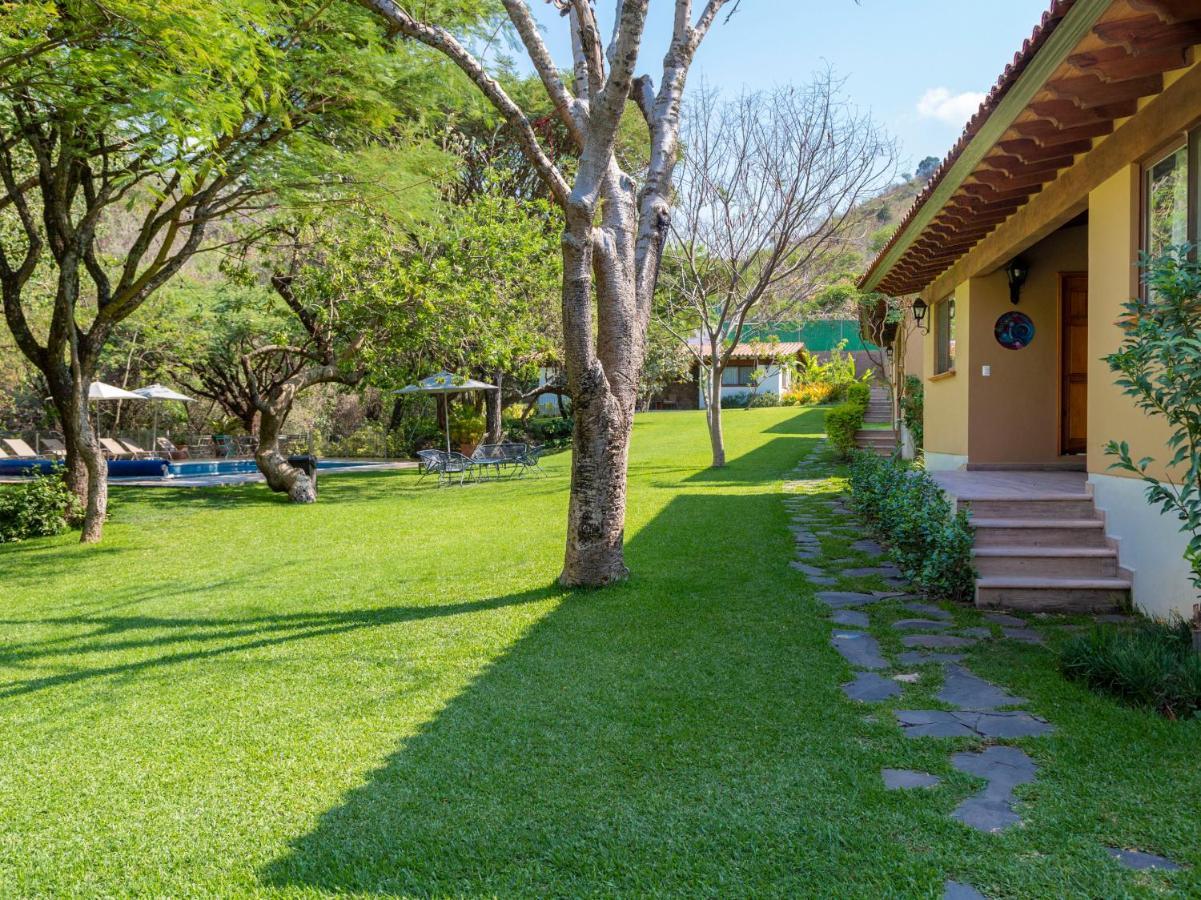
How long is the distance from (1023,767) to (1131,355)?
1.81m

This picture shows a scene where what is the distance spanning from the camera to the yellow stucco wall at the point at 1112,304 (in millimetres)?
5109

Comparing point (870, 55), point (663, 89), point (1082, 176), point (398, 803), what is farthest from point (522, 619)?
point (870, 55)

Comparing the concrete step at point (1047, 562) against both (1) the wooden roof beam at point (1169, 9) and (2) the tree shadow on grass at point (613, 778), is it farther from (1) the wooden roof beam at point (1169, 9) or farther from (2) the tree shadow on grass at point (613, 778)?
(1) the wooden roof beam at point (1169, 9)

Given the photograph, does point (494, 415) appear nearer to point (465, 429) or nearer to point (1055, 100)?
point (465, 429)

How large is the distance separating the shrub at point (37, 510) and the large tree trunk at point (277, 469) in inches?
143

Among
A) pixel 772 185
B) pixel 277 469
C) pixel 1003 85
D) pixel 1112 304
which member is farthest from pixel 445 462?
pixel 1003 85

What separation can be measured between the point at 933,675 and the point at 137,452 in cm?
2479

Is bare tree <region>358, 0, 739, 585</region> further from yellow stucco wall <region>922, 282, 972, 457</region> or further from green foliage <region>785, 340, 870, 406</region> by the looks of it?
green foliage <region>785, 340, 870, 406</region>

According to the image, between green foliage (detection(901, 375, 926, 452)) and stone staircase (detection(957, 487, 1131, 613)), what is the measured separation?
7.69 m

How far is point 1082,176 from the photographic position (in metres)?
5.92

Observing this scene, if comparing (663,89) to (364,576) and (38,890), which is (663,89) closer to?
(364,576)

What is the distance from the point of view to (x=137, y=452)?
2373cm

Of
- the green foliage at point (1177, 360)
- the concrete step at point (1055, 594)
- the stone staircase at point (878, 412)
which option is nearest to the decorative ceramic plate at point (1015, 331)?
the concrete step at point (1055, 594)

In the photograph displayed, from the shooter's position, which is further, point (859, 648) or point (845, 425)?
point (845, 425)
